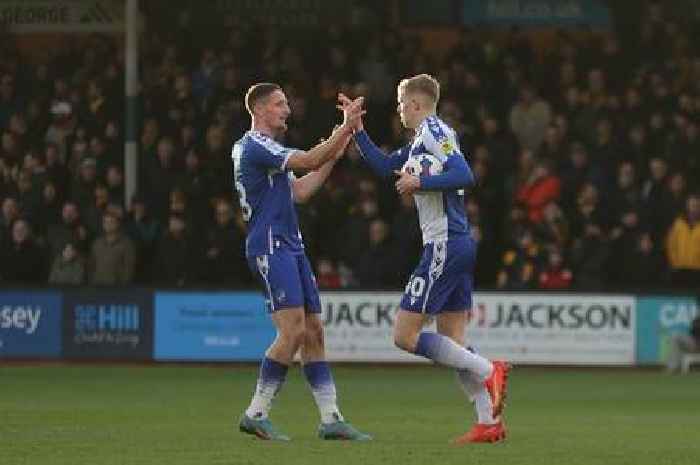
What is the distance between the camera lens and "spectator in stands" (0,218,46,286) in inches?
963

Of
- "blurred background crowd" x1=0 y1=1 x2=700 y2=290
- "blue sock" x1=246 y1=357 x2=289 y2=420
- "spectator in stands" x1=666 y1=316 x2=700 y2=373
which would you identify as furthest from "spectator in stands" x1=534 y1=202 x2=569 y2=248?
"blue sock" x1=246 y1=357 x2=289 y2=420

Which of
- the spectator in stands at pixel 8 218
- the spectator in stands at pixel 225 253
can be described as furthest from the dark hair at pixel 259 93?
the spectator in stands at pixel 8 218

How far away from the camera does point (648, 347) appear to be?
22.8m

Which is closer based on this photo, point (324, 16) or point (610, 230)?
point (610, 230)

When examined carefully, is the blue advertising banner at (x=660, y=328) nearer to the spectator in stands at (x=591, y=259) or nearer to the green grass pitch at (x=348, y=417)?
the green grass pitch at (x=348, y=417)

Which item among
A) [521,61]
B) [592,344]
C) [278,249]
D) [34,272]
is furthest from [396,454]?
[521,61]

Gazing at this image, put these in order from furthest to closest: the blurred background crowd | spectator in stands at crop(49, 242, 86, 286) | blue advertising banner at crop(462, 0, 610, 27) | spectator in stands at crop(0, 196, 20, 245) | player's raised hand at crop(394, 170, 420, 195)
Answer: blue advertising banner at crop(462, 0, 610, 27) < spectator in stands at crop(0, 196, 20, 245) < spectator in stands at crop(49, 242, 86, 286) < the blurred background crowd < player's raised hand at crop(394, 170, 420, 195)

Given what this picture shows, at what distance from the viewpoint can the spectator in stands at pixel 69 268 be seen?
2428 cm

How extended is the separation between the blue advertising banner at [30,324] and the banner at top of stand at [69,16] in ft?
12.3

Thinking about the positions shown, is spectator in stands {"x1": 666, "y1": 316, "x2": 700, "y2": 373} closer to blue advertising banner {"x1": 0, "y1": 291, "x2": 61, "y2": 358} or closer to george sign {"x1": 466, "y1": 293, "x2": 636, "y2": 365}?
george sign {"x1": 466, "y1": 293, "x2": 636, "y2": 365}

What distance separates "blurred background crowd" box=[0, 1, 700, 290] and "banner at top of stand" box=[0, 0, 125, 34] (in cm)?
109

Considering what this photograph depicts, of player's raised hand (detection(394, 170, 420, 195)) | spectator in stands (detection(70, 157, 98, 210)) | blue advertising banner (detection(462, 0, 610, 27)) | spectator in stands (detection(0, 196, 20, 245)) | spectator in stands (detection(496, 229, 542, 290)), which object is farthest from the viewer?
blue advertising banner (detection(462, 0, 610, 27))

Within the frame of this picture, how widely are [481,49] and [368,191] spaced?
12.3 ft

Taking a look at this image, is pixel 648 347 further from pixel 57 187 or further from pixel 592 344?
pixel 57 187
